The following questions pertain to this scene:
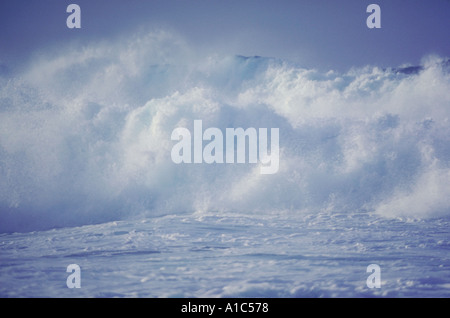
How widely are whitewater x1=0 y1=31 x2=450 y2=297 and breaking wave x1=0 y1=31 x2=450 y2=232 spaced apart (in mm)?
24

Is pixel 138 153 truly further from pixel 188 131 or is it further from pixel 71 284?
pixel 71 284

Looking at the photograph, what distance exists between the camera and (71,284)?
3.86 metres

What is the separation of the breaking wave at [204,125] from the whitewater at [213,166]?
0.9 inches

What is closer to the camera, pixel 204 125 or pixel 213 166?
pixel 213 166

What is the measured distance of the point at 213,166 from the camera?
7215mm

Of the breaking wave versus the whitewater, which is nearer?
the whitewater

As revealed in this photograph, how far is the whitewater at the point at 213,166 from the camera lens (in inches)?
191

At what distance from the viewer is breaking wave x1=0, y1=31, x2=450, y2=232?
6.56 m

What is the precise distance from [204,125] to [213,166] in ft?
2.52

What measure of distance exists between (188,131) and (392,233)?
11.7 ft

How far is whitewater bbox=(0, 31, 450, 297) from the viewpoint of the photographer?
15.9ft

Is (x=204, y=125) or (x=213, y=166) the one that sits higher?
(x=204, y=125)

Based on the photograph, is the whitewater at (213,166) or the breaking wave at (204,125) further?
the breaking wave at (204,125)

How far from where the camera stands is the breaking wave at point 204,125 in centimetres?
656
